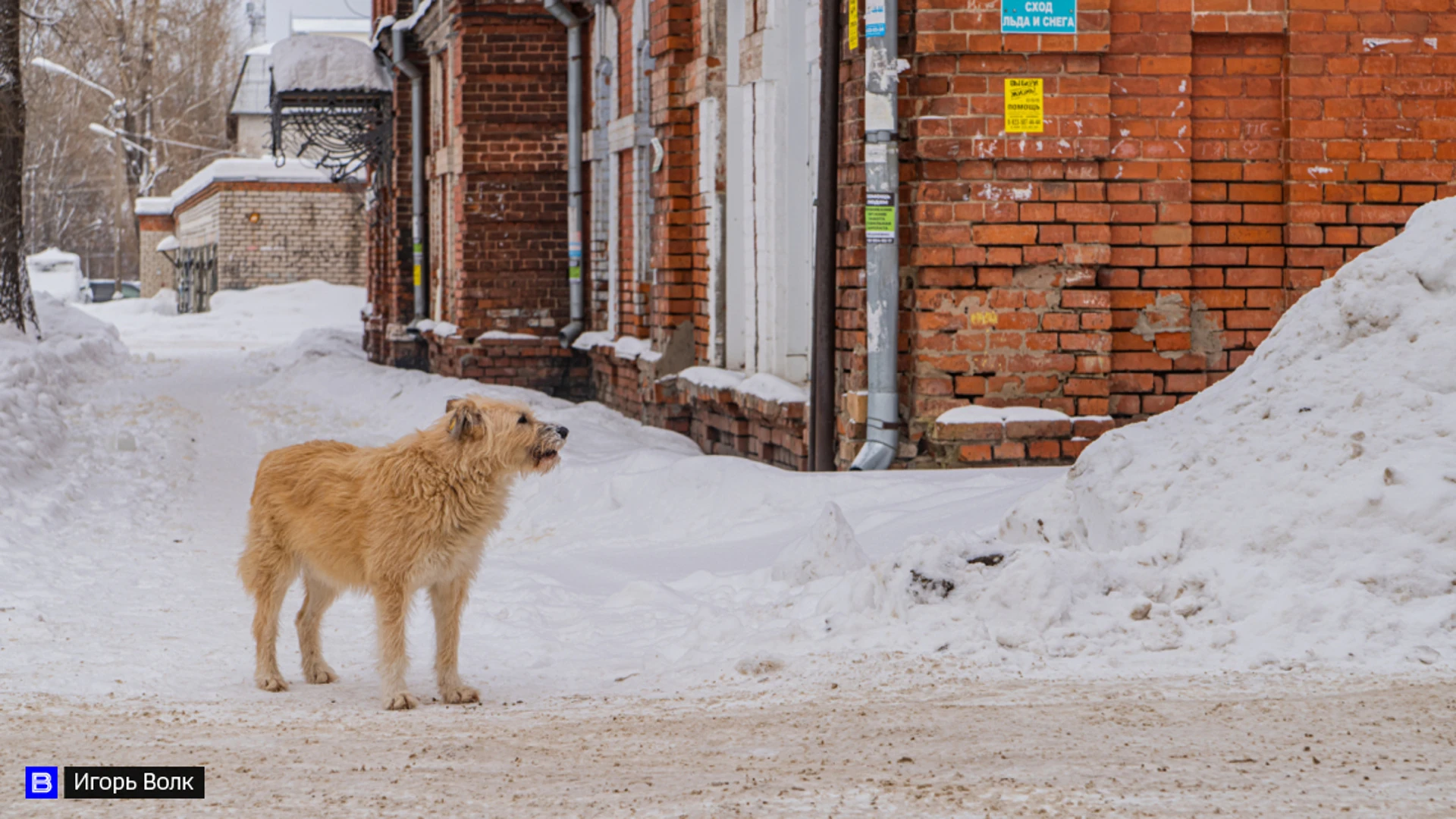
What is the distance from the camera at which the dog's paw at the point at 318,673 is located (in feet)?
18.1

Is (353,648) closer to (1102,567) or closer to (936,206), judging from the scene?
(1102,567)

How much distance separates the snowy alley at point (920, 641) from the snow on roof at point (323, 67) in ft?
42.0

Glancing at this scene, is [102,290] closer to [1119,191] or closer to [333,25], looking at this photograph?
[333,25]

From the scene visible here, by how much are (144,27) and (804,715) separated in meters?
52.1

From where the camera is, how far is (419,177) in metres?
19.2

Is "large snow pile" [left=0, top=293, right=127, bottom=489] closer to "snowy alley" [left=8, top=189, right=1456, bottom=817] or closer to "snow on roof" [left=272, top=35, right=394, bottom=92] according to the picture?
"snowy alley" [left=8, top=189, right=1456, bottom=817]

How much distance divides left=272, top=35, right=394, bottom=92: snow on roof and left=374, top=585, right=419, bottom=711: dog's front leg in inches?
642

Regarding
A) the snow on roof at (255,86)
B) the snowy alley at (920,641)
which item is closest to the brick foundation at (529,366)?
the snowy alley at (920,641)

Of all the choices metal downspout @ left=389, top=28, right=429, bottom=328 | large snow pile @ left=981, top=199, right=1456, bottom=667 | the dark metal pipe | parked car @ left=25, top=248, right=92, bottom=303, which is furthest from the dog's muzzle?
parked car @ left=25, top=248, right=92, bottom=303

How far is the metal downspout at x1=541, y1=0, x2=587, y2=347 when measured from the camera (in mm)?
14539

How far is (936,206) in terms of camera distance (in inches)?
308

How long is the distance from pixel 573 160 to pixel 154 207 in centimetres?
3617

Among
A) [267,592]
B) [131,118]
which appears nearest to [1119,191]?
[267,592]

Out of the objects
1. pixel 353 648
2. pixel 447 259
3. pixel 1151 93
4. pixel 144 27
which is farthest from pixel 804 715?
pixel 144 27
